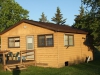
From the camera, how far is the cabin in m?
19.8

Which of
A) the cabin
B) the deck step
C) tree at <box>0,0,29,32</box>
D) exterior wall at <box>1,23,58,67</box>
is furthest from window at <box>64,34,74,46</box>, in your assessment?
tree at <box>0,0,29,32</box>

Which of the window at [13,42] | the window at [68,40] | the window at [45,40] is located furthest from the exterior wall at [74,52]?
the window at [13,42]

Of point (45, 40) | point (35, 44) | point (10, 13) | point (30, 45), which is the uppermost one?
point (10, 13)

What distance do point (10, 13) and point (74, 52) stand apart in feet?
96.6

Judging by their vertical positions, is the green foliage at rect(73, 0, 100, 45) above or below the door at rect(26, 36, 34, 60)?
above

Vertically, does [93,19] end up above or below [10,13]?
below

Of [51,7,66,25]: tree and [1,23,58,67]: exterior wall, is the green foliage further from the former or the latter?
[51,7,66,25]: tree

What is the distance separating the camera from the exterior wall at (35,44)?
65.0 feet

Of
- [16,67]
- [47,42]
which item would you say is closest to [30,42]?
[47,42]

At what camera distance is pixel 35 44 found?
21.1 meters

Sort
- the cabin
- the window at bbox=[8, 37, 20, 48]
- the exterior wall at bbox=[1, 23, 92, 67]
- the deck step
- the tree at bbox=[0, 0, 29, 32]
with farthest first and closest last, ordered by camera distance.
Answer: the tree at bbox=[0, 0, 29, 32] < the window at bbox=[8, 37, 20, 48] < the cabin < the exterior wall at bbox=[1, 23, 92, 67] < the deck step

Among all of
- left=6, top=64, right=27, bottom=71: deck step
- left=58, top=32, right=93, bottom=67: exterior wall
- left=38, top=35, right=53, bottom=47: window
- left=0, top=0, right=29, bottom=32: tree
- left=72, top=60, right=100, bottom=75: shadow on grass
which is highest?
left=0, top=0, right=29, bottom=32: tree

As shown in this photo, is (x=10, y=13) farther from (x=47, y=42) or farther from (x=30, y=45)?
(x=47, y=42)

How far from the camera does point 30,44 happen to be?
21578mm
